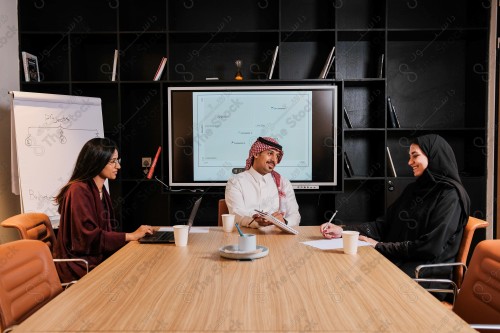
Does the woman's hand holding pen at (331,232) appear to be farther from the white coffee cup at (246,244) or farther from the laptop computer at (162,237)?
the laptop computer at (162,237)

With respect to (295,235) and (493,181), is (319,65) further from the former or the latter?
(295,235)

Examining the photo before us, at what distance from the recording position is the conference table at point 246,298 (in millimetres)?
1118

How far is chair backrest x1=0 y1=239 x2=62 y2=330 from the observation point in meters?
1.40

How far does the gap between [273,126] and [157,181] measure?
Result: 1.21 m

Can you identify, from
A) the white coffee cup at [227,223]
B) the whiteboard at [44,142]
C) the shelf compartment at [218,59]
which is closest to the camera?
the white coffee cup at [227,223]

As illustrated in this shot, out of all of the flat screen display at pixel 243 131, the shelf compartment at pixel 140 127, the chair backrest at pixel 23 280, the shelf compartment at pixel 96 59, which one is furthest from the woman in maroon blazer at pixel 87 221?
the shelf compartment at pixel 96 59

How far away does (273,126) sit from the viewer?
4016 mm

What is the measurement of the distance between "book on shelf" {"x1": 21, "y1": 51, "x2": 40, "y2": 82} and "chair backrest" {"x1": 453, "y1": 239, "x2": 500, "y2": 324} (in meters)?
3.82

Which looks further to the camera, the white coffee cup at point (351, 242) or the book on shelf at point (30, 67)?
the book on shelf at point (30, 67)

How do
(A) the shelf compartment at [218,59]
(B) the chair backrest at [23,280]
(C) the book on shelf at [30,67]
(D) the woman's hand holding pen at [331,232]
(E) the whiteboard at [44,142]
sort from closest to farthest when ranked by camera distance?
(B) the chair backrest at [23,280], (D) the woman's hand holding pen at [331,232], (E) the whiteboard at [44,142], (C) the book on shelf at [30,67], (A) the shelf compartment at [218,59]

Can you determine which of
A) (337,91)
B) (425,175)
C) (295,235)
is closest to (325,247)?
(295,235)

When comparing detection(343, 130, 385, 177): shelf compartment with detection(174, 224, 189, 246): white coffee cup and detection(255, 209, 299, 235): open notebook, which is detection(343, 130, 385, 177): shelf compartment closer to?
detection(255, 209, 299, 235): open notebook

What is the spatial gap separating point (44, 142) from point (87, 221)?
1529mm

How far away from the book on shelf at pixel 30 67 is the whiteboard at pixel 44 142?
1.58ft
